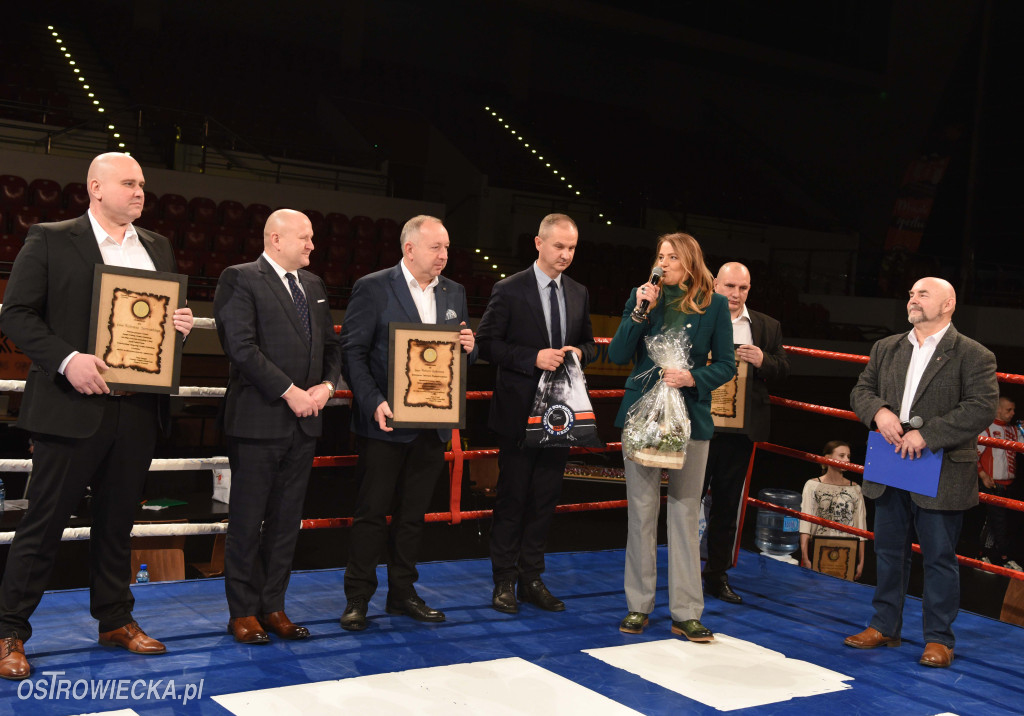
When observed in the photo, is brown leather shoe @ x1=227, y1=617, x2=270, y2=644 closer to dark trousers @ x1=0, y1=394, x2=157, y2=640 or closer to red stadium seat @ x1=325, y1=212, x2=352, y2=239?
dark trousers @ x1=0, y1=394, x2=157, y2=640

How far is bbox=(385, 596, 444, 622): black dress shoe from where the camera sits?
3719 mm

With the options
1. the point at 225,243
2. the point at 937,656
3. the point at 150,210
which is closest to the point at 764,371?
the point at 937,656

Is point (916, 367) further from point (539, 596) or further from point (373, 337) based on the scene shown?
point (373, 337)

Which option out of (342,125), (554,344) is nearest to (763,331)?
(554,344)

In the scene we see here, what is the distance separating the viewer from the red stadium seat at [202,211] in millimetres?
10914

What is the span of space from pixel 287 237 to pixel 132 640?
1.47 metres

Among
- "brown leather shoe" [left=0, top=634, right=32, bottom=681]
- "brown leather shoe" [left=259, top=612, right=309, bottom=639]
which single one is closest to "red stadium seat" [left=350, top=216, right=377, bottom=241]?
"brown leather shoe" [left=259, top=612, right=309, bottom=639]

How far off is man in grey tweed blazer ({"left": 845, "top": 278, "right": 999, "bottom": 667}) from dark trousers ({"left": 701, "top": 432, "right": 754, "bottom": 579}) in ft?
2.26

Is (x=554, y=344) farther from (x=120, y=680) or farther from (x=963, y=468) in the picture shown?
(x=120, y=680)

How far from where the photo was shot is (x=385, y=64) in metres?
16.6

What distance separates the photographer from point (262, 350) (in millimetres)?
3373

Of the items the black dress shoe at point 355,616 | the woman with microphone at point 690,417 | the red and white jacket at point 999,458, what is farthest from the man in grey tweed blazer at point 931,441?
the red and white jacket at point 999,458

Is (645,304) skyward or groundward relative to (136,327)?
skyward

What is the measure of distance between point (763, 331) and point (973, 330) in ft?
35.2
